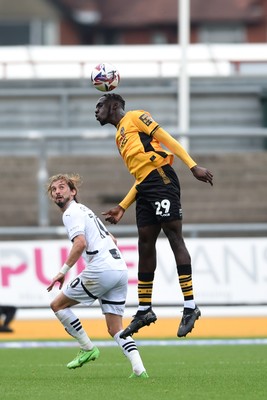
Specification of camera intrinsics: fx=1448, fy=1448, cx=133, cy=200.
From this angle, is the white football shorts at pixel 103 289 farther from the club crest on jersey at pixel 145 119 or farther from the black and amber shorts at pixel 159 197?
the club crest on jersey at pixel 145 119

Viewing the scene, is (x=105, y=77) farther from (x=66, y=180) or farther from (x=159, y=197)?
(x=159, y=197)

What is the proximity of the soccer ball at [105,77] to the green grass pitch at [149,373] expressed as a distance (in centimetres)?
281

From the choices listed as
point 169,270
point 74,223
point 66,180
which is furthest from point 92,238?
point 169,270

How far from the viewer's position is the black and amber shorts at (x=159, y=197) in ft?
45.2

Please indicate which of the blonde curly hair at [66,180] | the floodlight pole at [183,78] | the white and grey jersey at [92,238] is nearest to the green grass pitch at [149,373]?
the white and grey jersey at [92,238]

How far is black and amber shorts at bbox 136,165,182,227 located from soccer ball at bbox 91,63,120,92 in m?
0.95

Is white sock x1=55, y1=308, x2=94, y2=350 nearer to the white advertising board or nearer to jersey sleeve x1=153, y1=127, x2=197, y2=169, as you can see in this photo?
jersey sleeve x1=153, y1=127, x2=197, y2=169

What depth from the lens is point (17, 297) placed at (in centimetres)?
2050

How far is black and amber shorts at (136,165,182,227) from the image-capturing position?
1377 cm

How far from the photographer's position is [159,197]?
13781 mm

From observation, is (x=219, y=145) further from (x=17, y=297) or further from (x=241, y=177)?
(x=17, y=297)

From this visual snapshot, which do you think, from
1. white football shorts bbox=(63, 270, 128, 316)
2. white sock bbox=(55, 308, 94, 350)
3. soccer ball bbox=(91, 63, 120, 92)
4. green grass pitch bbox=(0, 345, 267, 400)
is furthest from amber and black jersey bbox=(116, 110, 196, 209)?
green grass pitch bbox=(0, 345, 267, 400)

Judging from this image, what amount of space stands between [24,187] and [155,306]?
5197mm

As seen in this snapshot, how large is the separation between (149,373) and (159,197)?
5.86 feet
